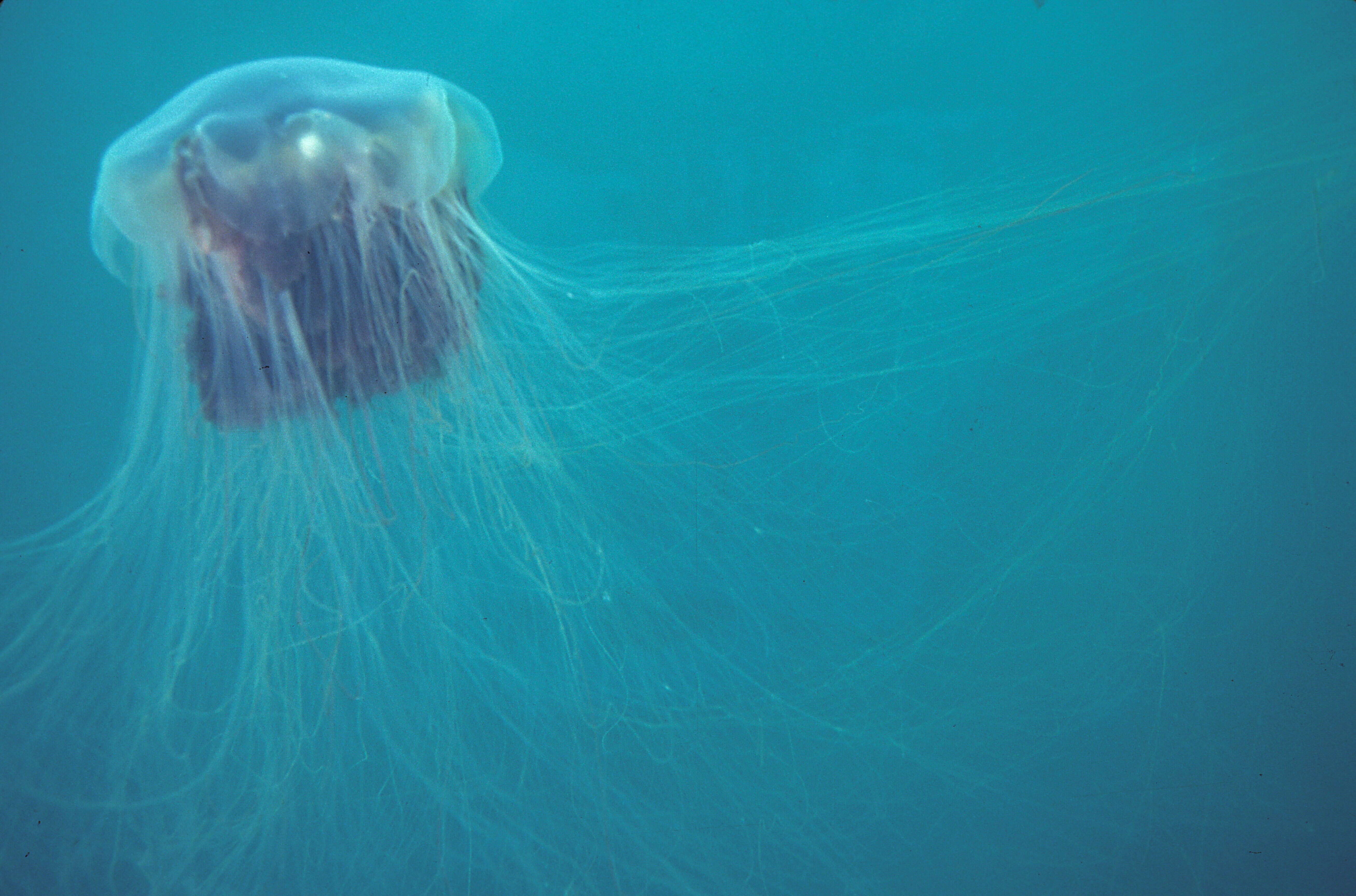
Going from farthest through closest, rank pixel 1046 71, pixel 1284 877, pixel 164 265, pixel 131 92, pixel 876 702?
pixel 1284 877 → pixel 876 702 → pixel 1046 71 → pixel 131 92 → pixel 164 265

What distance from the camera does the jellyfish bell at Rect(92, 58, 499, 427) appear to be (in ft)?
5.15

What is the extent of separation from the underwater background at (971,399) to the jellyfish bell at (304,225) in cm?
22

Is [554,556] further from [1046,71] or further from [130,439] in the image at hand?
[1046,71]

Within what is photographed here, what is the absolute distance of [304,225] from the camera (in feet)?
5.24

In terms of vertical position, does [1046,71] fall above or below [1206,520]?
above

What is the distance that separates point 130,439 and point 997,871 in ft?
10.4

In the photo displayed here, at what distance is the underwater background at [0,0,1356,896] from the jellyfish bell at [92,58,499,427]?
22 cm

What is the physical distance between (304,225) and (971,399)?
198cm

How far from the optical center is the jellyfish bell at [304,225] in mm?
1568

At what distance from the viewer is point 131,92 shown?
193 cm

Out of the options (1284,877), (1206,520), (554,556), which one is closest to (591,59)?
(554,556)

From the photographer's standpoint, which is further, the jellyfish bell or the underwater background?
the underwater background

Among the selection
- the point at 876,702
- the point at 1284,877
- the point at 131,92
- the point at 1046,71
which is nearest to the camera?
the point at 131,92

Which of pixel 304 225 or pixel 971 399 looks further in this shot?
pixel 971 399
